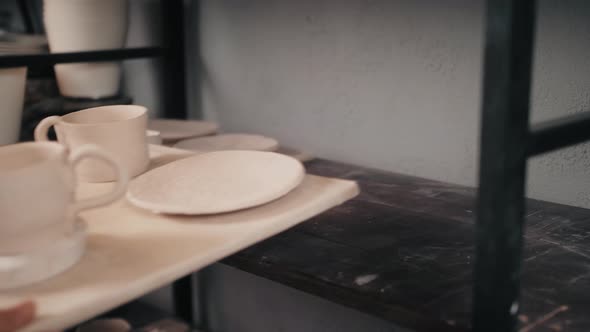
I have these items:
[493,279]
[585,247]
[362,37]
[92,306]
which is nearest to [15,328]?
[92,306]

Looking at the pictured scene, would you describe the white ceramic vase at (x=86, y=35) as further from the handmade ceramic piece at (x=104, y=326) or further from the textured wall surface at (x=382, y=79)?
the handmade ceramic piece at (x=104, y=326)

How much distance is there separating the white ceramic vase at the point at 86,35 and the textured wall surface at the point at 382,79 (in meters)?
0.26

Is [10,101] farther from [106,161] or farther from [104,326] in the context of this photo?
[106,161]

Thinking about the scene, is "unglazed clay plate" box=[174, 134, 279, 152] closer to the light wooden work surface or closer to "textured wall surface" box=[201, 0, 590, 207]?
"textured wall surface" box=[201, 0, 590, 207]

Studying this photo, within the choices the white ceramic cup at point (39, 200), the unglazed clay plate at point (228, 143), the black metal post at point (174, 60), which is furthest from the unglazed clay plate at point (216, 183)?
the black metal post at point (174, 60)

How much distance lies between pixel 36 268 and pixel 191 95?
1.24 metres

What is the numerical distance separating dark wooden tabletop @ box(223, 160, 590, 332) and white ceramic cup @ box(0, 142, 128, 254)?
409 millimetres

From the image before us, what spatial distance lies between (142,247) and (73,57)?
0.90 m

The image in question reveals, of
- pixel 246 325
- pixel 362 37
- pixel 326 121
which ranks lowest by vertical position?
pixel 246 325

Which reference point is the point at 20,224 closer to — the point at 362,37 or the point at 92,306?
→ the point at 92,306

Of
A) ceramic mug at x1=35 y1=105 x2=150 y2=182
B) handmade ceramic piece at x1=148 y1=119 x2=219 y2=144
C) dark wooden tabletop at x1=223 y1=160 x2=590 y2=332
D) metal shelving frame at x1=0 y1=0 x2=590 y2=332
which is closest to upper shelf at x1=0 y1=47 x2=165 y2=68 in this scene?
handmade ceramic piece at x1=148 y1=119 x2=219 y2=144

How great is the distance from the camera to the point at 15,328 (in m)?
0.48

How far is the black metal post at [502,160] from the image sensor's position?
23.5 inches

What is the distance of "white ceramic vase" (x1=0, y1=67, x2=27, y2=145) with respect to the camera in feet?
4.11
